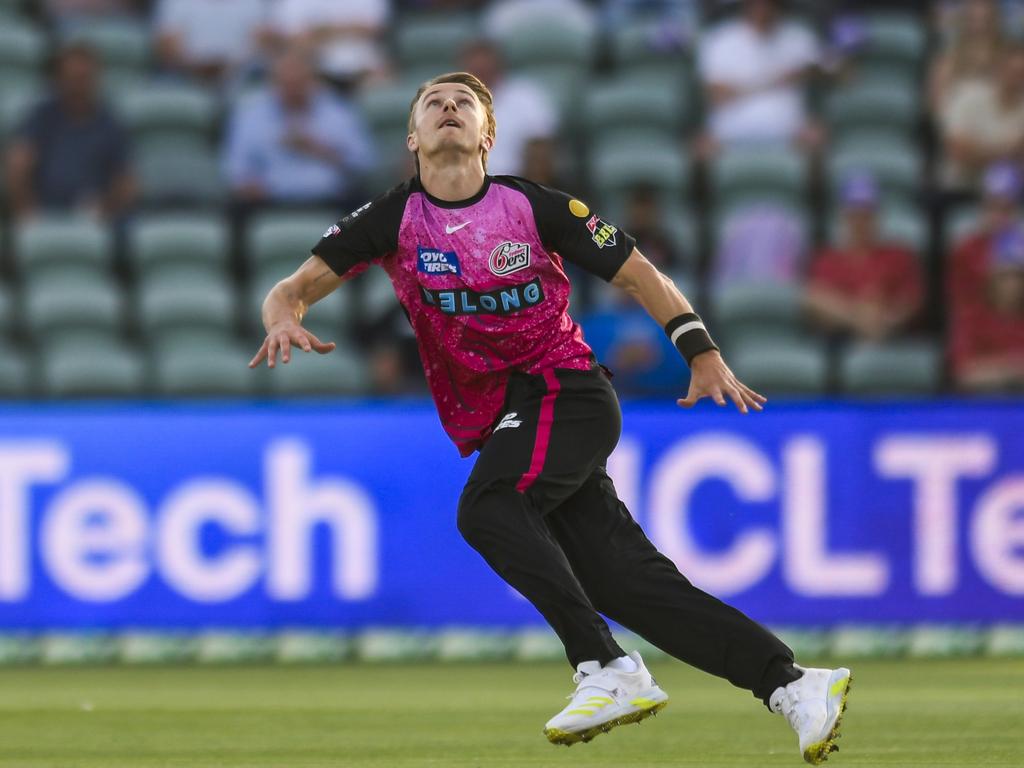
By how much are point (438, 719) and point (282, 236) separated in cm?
479

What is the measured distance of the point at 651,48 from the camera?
496 inches

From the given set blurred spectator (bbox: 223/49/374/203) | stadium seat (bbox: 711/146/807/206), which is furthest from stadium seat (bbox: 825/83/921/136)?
blurred spectator (bbox: 223/49/374/203)

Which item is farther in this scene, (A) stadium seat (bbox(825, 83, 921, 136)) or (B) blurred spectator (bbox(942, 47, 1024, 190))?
(A) stadium seat (bbox(825, 83, 921, 136))

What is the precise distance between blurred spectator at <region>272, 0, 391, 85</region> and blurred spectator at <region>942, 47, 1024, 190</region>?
11.9ft

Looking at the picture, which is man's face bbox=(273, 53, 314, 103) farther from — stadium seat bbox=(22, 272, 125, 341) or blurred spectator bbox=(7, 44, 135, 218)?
stadium seat bbox=(22, 272, 125, 341)

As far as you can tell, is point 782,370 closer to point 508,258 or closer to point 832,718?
point 508,258

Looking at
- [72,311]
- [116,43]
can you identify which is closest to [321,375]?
[72,311]

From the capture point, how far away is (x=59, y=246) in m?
11.5

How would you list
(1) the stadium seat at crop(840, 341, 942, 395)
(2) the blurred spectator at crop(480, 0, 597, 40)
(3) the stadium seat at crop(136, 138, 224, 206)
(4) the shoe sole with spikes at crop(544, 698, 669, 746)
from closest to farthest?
(4) the shoe sole with spikes at crop(544, 698, 669, 746), (1) the stadium seat at crop(840, 341, 942, 395), (3) the stadium seat at crop(136, 138, 224, 206), (2) the blurred spectator at crop(480, 0, 597, 40)

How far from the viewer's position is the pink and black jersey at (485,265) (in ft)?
18.3

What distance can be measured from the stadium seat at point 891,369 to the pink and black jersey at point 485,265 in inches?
206

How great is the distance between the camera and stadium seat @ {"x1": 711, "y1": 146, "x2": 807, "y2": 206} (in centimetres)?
1180

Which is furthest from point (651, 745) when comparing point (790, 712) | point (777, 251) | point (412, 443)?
point (777, 251)

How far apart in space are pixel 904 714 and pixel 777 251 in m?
4.63
